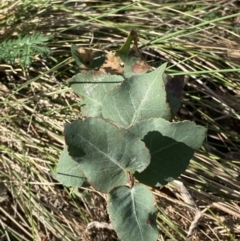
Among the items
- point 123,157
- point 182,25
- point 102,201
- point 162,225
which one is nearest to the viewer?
point 123,157

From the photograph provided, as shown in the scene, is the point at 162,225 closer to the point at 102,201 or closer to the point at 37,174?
the point at 102,201

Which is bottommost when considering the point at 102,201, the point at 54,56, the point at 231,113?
the point at 102,201

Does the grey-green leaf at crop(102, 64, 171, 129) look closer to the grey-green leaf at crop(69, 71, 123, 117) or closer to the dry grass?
the grey-green leaf at crop(69, 71, 123, 117)

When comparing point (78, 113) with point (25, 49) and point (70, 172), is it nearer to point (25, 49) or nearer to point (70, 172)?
point (25, 49)

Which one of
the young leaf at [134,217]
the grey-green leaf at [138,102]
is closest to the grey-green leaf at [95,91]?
the grey-green leaf at [138,102]

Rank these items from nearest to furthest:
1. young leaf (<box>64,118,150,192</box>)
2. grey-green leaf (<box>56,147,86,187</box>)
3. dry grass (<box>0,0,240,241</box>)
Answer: young leaf (<box>64,118,150,192</box>) → grey-green leaf (<box>56,147,86,187</box>) → dry grass (<box>0,0,240,241</box>)

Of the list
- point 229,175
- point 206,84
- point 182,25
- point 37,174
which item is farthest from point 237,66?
point 37,174

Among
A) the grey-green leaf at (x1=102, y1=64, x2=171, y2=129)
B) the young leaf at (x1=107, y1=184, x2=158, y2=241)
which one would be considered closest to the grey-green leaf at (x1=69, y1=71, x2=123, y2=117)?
the grey-green leaf at (x1=102, y1=64, x2=171, y2=129)
